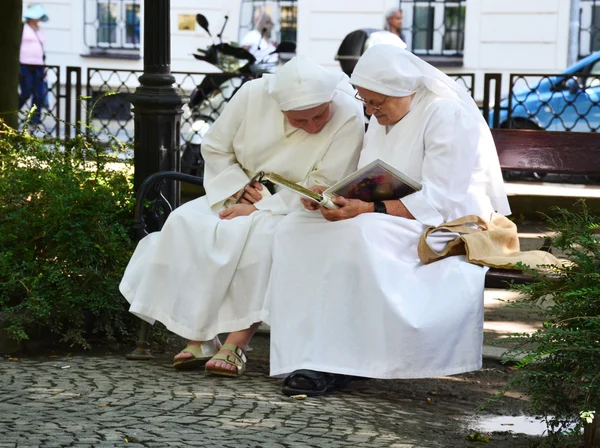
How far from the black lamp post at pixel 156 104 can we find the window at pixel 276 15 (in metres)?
14.6

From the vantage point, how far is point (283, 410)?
4.77m

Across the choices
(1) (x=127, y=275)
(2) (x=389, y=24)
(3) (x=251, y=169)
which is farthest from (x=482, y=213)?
(2) (x=389, y=24)

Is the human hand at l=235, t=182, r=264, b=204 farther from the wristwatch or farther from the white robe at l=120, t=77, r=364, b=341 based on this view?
the wristwatch

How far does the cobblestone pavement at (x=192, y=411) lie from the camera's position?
14.1ft

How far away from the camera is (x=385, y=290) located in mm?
4996

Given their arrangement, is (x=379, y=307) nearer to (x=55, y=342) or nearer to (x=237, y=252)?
(x=237, y=252)

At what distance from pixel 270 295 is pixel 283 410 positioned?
716 mm

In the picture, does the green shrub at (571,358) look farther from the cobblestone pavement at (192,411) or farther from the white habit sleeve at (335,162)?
the white habit sleeve at (335,162)

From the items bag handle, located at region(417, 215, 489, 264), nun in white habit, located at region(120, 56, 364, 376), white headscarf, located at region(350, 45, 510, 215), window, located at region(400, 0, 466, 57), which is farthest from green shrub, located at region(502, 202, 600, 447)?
window, located at region(400, 0, 466, 57)

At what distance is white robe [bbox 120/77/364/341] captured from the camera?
550 cm

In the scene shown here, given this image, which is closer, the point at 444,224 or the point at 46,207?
the point at 444,224

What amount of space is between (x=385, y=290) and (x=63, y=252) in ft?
5.72

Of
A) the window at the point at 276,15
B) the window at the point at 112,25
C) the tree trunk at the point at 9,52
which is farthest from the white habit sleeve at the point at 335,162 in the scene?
the window at the point at 112,25

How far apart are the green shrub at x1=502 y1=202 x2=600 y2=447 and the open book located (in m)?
1.00
